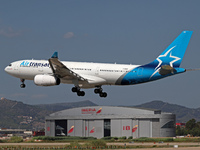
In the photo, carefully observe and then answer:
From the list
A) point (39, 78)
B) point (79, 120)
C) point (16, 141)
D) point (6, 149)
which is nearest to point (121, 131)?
point (79, 120)

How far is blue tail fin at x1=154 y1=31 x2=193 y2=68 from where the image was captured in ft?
232

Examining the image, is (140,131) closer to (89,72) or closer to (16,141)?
(16,141)

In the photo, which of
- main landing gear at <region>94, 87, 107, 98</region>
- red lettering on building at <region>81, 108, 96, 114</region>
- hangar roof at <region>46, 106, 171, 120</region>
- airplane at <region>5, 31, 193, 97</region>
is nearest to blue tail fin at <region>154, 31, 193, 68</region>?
airplane at <region>5, 31, 193, 97</region>

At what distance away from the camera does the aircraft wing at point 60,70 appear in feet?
233

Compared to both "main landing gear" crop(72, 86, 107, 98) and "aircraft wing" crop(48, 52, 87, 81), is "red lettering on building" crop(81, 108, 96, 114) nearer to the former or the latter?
"main landing gear" crop(72, 86, 107, 98)

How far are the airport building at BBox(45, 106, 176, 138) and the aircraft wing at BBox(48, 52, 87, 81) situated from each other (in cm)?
7937

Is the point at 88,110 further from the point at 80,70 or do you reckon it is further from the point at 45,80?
the point at 45,80

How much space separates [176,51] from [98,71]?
12.5 meters

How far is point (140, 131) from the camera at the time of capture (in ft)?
500

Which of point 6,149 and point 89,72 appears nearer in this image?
point 89,72

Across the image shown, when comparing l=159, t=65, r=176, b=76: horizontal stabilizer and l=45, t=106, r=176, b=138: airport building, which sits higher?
l=159, t=65, r=176, b=76: horizontal stabilizer

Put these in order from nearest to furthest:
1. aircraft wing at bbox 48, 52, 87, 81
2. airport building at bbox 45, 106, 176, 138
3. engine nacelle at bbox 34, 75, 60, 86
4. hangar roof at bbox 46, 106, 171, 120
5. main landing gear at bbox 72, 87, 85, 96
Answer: aircraft wing at bbox 48, 52, 87, 81
engine nacelle at bbox 34, 75, 60, 86
main landing gear at bbox 72, 87, 85, 96
airport building at bbox 45, 106, 176, 138
hangar roof at bbox 46, 106, 171, 120

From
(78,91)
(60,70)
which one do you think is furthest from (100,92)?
(60,70)

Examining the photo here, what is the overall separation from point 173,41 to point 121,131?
83.5 metres
